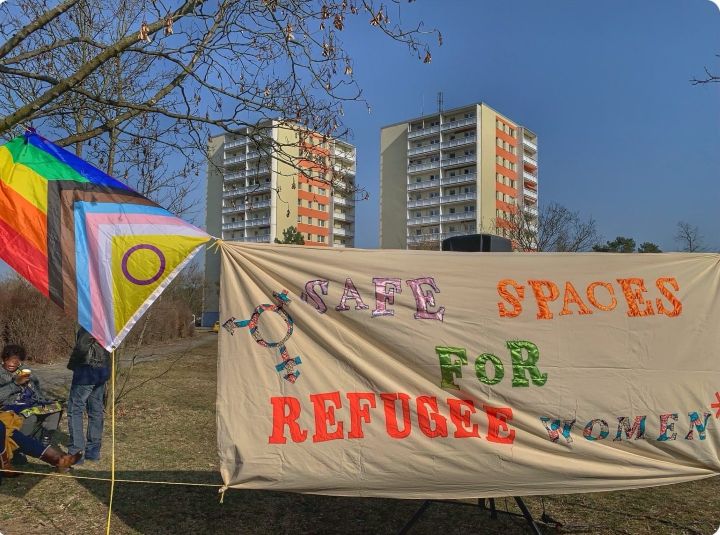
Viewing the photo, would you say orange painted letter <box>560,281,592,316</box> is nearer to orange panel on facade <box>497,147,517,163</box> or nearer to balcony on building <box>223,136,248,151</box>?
balcony on building <box>223,136,248,151</box>

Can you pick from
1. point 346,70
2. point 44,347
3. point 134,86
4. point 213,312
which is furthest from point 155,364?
point 213,312

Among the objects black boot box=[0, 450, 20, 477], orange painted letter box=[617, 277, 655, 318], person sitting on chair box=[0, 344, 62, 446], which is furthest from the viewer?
person sitting on chair box=[0, 344, 62, 446]

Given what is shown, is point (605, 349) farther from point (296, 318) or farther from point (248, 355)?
point (248, 355)

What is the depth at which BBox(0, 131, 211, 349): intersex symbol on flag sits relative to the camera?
3.53 meters

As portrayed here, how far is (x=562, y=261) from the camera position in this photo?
3.87m

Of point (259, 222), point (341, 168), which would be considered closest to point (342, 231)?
point (259, 222)

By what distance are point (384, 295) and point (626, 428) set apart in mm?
1920

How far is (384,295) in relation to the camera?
369cm

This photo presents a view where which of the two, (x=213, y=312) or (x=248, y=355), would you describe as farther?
(x=213, y=312)

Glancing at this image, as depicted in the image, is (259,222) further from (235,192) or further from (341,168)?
(341,168)

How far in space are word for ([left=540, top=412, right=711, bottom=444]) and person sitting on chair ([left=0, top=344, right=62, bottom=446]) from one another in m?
5.30

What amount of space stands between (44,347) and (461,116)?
209 ft

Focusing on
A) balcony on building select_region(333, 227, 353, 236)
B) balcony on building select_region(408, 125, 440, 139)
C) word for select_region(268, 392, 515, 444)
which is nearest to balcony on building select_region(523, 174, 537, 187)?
balcony on building select_region(408, 125, 440, 139)

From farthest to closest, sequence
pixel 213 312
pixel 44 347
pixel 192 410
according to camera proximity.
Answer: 1. pixel 213 312
2. pixel 44 347
3. pixel 192 410
